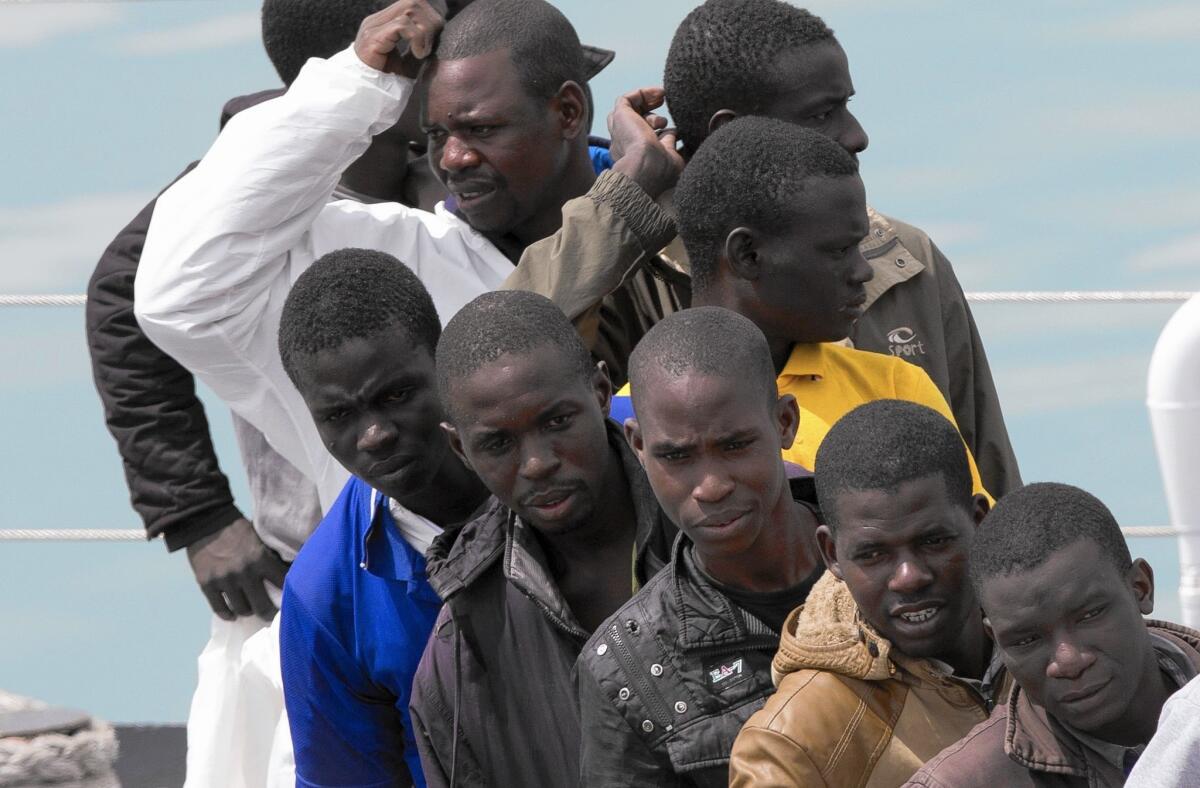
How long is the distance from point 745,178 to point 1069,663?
950 millimetres

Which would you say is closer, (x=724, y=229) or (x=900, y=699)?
(x=900, y=699)

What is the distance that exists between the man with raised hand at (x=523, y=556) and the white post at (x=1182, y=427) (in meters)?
1.62

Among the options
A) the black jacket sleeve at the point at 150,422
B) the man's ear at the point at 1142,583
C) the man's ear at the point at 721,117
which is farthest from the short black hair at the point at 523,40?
the man's ear at the point at 1142,583

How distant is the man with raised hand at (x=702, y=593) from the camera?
8.05 feet

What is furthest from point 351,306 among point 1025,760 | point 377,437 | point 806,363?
point 1025,760

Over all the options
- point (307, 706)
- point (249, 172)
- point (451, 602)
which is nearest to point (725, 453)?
point (451, 602)

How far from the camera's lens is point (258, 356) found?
336 cm

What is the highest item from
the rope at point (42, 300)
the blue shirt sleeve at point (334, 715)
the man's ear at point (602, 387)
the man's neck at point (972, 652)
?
the man's ear at point (602, 387)

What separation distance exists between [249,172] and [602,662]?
1.16 metres

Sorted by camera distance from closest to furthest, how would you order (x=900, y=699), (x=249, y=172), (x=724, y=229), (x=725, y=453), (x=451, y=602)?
(x=900, y=699) < (x=725, y=453) < (x=451, y=602) < (x=724, y=229) < (x=249, y=172)

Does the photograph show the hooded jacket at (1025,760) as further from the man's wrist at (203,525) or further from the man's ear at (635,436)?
the man's wrist at (203,525)

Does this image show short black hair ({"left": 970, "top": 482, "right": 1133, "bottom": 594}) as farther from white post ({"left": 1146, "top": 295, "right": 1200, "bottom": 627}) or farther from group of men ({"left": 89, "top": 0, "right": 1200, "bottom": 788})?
white post ({"left": 1146, "top": 295, "right": 1200, "bottom": 627})

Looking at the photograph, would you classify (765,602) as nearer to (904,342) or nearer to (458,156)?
(904,342)

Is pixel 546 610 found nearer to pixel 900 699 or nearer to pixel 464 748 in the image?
pixel 464 748
